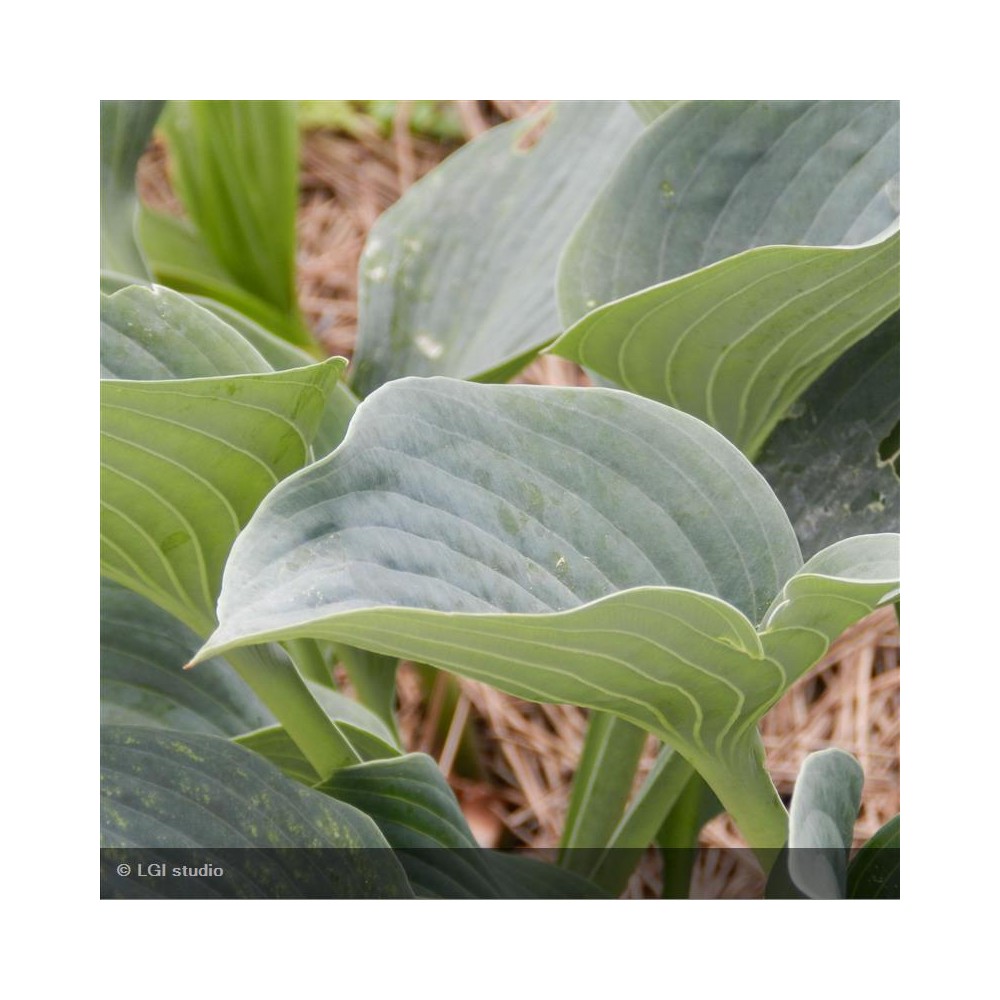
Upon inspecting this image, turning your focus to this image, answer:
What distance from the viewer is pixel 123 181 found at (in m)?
0.79

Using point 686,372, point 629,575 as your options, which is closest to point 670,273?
point 686,372

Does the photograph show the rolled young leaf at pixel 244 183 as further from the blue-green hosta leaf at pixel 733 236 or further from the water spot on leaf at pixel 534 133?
the blue-green hosta leaf at pixel 733 236

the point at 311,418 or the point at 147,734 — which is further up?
the point at 311,418

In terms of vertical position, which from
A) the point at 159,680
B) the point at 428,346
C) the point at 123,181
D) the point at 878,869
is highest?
the point at 123,181

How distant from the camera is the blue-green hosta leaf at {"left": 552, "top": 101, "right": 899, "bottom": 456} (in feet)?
1.91

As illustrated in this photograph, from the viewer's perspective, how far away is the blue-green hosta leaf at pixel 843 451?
65 centimetres

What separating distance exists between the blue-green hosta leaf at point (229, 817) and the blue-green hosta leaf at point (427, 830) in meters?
0.02

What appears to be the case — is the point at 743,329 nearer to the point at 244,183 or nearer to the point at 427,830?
the point at 427,830

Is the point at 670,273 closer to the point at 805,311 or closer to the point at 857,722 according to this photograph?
the point at 805,311

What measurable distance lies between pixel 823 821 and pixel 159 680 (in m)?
0.39

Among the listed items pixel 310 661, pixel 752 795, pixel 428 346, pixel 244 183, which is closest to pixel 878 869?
pixel 752 795

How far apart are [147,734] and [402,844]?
14cm

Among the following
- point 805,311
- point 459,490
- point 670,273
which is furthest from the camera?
point 670,273

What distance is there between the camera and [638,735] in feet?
2.27
